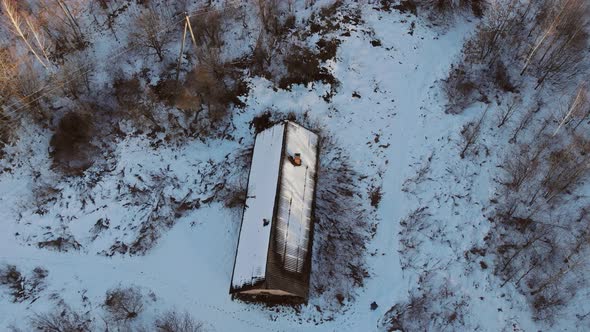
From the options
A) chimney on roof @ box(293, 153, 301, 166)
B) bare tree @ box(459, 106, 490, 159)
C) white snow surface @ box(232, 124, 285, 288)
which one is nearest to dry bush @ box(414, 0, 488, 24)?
bare tree @ box(459, 106, 490, 159)

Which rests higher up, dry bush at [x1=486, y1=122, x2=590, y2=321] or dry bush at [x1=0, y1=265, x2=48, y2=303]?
dry bush at [x1=486, y1=122, x2=590, y2=321]

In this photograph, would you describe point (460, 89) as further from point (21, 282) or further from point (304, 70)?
point (21, 282)

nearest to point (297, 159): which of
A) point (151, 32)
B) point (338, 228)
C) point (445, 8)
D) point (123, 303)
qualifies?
point (338, 228)

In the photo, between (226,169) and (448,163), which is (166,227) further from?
(448,163)

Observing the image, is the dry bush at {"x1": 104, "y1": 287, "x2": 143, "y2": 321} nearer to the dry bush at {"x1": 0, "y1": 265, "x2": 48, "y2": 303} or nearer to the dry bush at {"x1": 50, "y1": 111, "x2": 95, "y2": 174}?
the dry bush at {"x1": 0, "y1": 265, "x2": 48, "y2": 303}

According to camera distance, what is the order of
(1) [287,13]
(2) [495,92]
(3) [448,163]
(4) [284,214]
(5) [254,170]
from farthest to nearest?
(1) [287,13] → (2) [495,92] → (3) [448,163] → (5) [254,170] → (4) [284,214]

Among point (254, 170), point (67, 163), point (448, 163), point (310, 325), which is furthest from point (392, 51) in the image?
point (67, 163)

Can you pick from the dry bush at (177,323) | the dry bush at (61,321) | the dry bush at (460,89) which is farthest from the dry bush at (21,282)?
the dry bush at (460,89)
